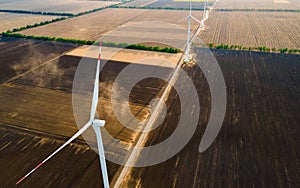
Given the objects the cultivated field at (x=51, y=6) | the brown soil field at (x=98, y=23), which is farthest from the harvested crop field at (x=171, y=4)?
the cultivated field at (x=51, y=6)

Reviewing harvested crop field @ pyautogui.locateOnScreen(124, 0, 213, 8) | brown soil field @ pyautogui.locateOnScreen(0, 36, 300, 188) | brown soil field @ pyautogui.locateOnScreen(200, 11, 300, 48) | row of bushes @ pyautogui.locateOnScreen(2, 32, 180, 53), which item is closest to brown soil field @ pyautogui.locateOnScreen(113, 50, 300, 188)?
brown soil field @ pyautogui.locateOnScreen(0, 36, 300, 188)

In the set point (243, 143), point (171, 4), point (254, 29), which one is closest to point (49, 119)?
point (243, 143)

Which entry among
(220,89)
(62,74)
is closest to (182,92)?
(220,89)

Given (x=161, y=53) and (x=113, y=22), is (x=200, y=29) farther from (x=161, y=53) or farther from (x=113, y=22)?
(x=113, y=22)

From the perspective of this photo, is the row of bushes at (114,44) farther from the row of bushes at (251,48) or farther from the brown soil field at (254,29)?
the brown soil field at (254,29)

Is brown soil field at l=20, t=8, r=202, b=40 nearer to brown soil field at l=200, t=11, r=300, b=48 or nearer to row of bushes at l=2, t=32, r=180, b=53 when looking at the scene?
row of bushes at l=2, t=32, r=180, b=53

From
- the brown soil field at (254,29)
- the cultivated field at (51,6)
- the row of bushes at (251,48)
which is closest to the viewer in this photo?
the row of bushes at (251,48)
